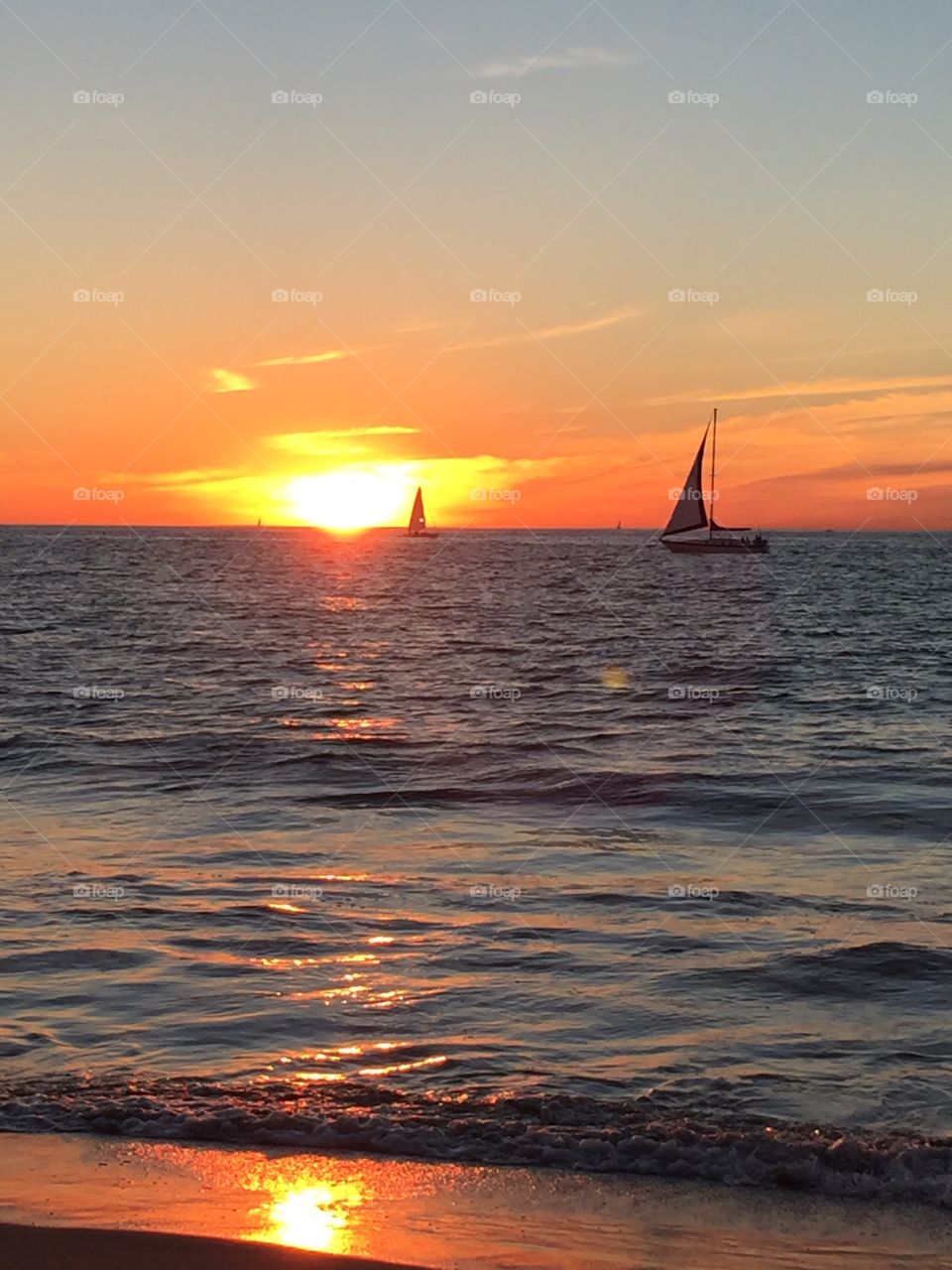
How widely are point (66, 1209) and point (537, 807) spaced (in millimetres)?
12683

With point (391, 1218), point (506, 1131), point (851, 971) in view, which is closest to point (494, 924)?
point (851, 971)

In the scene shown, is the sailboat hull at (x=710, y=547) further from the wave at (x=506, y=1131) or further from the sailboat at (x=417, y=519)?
the wave at (x=506, y=1131)

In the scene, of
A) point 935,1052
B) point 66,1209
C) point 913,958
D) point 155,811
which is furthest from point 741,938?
point 155,811

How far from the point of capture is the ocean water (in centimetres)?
782

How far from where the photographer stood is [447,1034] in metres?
9.26

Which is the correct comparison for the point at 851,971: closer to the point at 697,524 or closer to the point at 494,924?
the point at 494,924

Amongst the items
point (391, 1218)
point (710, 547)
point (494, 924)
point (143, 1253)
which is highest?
point (710, 547)

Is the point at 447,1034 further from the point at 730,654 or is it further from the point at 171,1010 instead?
the point at 730,654

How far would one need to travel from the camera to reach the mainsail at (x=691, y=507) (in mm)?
96631

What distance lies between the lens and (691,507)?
109125mm

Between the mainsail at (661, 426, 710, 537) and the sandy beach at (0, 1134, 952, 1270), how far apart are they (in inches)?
3552

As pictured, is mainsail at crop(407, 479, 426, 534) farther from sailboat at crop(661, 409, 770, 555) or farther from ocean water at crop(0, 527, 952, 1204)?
ocean water at crop(0, 527, 952, 1204)

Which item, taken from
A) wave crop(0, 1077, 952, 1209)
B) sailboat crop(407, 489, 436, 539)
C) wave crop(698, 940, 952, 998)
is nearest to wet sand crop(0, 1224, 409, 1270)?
wave crop(0, 1077, 952, 1209)

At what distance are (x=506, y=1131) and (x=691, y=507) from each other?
103720 mm
